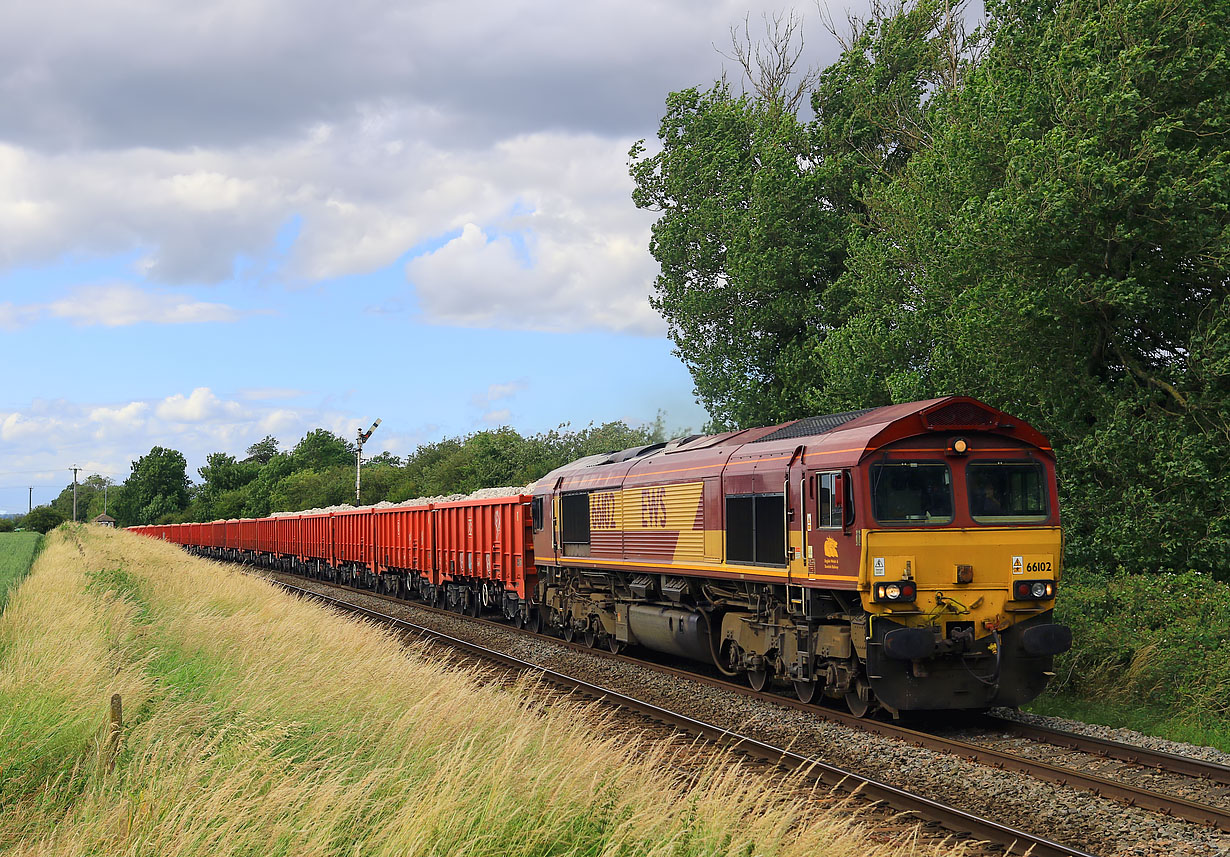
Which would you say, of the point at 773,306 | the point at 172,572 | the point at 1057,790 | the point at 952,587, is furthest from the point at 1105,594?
the point at 172,572

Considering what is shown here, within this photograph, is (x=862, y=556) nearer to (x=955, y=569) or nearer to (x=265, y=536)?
(x=955, y=569)

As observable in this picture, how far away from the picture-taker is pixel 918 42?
31938 millimetres

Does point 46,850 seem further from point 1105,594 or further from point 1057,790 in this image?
point 1105,594

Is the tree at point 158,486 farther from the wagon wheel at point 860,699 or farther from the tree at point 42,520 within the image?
the wagon wheel at point 860,699

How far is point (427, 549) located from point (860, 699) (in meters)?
21.6

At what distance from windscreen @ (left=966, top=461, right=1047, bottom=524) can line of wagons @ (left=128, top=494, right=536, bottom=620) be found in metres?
13.2

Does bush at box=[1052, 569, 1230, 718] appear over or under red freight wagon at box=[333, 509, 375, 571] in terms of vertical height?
under

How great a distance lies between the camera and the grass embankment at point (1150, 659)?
12656mm

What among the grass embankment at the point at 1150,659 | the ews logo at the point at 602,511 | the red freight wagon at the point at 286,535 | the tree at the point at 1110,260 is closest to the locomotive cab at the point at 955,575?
the grass embankment at the point at 1150,659

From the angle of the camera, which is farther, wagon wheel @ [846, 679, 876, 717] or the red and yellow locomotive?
wagon wheel @ [846, 679, 876, 717]

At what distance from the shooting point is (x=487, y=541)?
26.6 m

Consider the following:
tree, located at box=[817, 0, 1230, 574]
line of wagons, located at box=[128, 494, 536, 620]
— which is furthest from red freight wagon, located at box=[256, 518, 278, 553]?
→ tree, located at box=[817, 0, 1230, 574]

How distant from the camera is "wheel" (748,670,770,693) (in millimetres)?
14875

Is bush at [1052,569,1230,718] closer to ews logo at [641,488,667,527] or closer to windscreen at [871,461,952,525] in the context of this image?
windscreen at [871,461,952,525]
